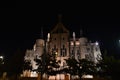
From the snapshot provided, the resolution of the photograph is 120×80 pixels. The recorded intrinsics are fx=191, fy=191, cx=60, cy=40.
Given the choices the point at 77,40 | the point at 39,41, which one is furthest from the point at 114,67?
the point at 39,41

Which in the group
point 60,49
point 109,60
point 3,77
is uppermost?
point 60,49

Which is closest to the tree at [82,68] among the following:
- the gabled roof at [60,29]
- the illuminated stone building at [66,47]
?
the illuminated stone building at [66,47]

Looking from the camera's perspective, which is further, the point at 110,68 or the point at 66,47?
the point at 66,47

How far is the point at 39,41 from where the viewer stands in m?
70.7

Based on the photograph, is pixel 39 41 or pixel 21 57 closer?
pixel 21 57

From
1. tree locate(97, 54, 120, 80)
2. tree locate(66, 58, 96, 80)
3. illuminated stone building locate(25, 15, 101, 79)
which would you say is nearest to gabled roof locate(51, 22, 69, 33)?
illuminated stone building locate(25, 15, 101, 79)

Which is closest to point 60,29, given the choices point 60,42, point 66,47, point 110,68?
point 60,42

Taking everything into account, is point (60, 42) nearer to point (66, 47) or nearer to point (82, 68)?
point (66, 47)

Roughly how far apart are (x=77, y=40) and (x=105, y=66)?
32535 mm

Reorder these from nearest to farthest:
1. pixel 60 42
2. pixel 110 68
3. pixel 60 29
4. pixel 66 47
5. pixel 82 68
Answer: pixel 110 68 → pixel 82 68 → pixel 66 47 → pixel 60 42 → pixel 60 29

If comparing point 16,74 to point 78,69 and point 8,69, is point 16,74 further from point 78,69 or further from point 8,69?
point 78,69

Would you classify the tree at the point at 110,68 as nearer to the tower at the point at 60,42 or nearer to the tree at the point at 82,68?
the tree at the point at 82,68

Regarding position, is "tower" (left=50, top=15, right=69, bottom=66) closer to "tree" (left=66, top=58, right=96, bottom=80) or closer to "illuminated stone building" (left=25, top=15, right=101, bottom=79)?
"illuminated stone building" (left=25, top=15, right=101, bottom=79)

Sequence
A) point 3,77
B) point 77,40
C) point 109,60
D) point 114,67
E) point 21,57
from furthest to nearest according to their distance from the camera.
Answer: point 77,40, point 21,57, point 3,77, point 109,60, point 114,67
